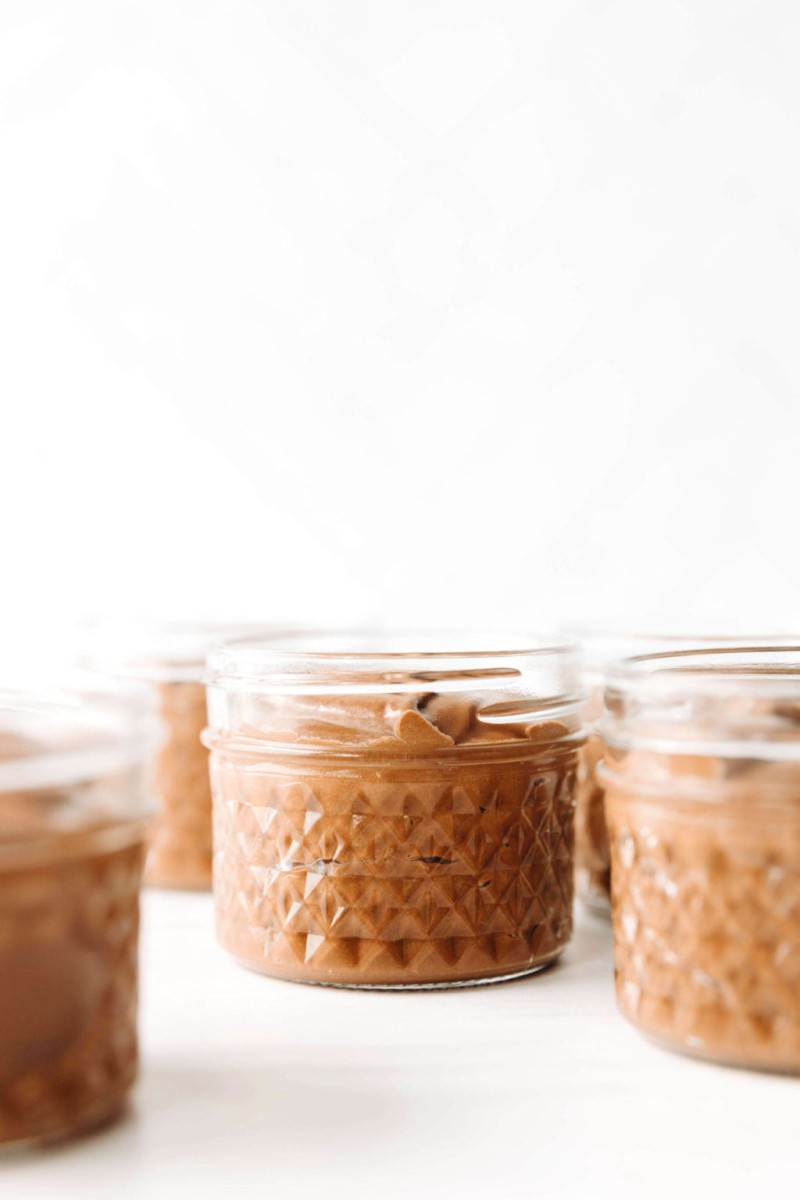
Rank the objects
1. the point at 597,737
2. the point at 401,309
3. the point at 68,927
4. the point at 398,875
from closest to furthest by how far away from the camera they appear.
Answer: the point at 68,927, the point at 398,875, the point at 597,737, the point at 401,309

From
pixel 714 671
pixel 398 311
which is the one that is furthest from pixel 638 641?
pixel 398 311

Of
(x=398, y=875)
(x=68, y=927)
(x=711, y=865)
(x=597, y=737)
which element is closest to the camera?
(x=68, y=927)

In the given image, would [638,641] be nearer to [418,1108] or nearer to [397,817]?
[397,817]

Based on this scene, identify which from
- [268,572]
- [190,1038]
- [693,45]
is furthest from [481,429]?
[190,1038]

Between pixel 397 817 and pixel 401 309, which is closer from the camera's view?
pixel 397 817

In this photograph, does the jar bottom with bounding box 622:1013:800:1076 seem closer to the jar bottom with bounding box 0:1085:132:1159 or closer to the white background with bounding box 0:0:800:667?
the jar bottom with bounding box 0:1085:132:1159

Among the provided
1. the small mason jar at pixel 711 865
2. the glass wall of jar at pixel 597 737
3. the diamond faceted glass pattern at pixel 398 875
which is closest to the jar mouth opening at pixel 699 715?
the small mason jar at pixel 711 865

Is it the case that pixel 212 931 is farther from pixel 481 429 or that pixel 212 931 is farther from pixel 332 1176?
pixel 481 429

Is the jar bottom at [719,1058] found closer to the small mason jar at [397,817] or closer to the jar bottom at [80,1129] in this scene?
the small mason jar at [397,817]

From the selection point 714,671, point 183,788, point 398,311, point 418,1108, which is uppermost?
point 398,311
